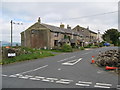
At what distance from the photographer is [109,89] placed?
6.43 metres

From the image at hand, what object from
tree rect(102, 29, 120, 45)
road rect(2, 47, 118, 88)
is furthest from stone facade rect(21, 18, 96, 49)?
tree rect(102, 29, 120, 45)

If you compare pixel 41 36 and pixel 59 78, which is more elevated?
pixel 41 36

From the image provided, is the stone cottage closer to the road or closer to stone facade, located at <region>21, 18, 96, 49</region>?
stone facade, located at <region>21, 18, 96, 49</region>

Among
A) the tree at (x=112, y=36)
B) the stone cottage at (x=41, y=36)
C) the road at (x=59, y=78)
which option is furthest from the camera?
the tree at (x=112, y=36)

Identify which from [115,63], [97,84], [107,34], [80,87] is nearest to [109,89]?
[97,84]

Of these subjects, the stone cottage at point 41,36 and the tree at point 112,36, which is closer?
the stone cottage at point 41,36

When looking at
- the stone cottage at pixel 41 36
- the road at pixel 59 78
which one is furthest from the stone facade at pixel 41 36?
the road at pixel 59 78

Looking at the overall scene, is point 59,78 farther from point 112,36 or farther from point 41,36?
point 112,36

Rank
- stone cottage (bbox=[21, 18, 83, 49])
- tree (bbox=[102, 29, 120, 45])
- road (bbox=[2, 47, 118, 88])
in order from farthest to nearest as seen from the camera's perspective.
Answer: tree (bbox=[102, 29, 120, 45]) → stone cottage (bbox=[21, 18, 83, 49]) → road (bbox=[2, 47, 118, 88])

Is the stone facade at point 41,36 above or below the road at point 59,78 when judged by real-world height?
above

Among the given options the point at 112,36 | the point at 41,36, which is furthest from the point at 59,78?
the point at 112,36

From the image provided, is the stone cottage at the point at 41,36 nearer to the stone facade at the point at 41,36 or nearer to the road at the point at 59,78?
the stone facade at the point at 41,36

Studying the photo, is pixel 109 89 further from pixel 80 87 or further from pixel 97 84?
pixel 80 87

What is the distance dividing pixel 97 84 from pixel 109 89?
826mm
